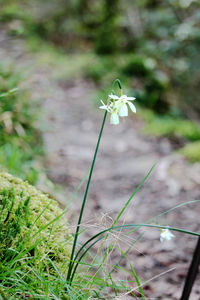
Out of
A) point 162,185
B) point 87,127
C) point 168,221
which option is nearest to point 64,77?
point 87,127

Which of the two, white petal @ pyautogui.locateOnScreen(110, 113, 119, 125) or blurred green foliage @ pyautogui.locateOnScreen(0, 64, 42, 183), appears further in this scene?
blurred green foliage @ pyautogui.locateOnScreen(0, 64, 42, 183)

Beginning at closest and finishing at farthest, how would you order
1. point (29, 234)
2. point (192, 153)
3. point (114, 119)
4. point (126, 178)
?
point (114, 119) < point (29, 234) < point (126, 178) < point (192, 153)

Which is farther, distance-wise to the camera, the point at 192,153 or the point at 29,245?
the point at 192,153

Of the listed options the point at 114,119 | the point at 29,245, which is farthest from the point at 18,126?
the point at 114,119

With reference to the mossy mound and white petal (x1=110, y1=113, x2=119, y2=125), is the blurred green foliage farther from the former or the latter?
white petal (x1=110, y1=113, x2=119, y2=125)

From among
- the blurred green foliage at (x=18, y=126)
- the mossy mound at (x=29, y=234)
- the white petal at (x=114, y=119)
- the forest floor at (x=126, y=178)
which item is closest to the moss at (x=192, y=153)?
the forest floor at (x=126, y=178)

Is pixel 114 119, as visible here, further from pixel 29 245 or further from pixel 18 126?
pixel 18 126

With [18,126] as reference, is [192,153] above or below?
below

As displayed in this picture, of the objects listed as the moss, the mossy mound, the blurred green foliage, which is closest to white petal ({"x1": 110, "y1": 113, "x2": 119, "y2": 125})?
the mossy mound

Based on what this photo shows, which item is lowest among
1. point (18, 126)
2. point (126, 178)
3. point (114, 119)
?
point (126, 178)
